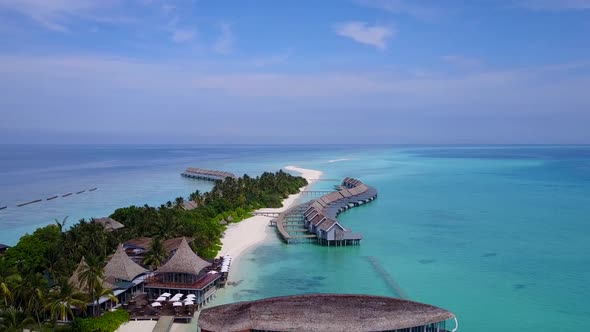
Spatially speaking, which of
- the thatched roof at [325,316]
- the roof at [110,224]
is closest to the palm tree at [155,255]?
the thatched roof at [325,316]

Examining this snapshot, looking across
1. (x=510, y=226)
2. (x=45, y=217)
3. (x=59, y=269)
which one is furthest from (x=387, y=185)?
(x=59, y=269)

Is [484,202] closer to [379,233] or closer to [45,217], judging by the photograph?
[379,233]

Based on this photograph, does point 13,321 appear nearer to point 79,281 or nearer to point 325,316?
point 79,281

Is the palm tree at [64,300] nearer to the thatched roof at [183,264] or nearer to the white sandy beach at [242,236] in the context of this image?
the white sandy beach at [242,236]

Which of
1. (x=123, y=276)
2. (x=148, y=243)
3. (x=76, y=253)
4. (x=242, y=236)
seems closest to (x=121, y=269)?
(x=123, y=276)

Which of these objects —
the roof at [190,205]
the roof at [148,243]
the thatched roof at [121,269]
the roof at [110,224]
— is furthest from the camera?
the roof at [190,205]

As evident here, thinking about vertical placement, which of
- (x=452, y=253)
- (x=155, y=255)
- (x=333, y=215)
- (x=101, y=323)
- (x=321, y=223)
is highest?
(x=155, y=255)

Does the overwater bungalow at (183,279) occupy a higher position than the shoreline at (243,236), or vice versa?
the overwater bungalow at (183,279)
